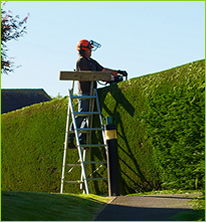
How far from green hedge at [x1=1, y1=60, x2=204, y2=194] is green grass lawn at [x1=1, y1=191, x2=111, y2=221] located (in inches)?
63.0

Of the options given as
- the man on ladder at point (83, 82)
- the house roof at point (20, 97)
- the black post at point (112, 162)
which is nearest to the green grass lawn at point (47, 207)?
the black post at point (112, 162)

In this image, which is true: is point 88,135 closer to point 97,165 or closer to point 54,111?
point 97,165

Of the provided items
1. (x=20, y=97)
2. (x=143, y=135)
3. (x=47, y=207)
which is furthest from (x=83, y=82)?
(x=20, y=97)

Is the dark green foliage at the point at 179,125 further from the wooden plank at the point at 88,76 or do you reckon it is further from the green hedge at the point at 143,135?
the wooden plank at the point at 88,76

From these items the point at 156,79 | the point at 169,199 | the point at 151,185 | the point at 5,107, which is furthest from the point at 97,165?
the point at 5,107

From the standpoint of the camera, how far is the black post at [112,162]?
277 inches

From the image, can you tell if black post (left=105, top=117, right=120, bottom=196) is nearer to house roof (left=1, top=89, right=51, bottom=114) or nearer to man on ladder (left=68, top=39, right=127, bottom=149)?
man on ladder (left=68, top=39, right=127, bottom=149)

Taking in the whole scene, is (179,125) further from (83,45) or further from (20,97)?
(20,97)

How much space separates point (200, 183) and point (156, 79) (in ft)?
7.12

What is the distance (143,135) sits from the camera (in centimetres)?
778

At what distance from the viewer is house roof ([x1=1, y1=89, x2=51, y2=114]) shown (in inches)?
893

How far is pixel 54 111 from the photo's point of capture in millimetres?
9555

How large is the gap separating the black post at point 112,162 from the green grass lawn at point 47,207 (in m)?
0.62

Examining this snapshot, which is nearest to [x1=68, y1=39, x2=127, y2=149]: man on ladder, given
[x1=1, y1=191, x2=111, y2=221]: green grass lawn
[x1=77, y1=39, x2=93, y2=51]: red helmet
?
[x1=77, y1=39, x2=93, y2=51]: red helmet
